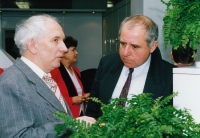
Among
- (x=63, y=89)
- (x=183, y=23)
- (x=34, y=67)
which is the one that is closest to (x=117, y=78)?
(x=34, y=67)

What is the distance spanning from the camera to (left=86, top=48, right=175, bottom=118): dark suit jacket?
5.91 ft

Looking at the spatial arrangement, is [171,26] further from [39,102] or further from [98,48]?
[98,48]

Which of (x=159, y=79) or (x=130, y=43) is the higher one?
(x=130, y=43)

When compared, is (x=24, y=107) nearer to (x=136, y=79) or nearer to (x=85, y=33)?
(x=136, y=79)

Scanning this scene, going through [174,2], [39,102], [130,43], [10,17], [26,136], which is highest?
[10,17]

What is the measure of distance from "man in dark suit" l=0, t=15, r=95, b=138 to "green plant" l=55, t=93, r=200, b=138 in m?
0.43

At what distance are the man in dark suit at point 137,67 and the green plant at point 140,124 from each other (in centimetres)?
87

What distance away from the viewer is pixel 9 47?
333 inches

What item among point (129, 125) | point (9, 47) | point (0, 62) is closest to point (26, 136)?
point (129, 125)

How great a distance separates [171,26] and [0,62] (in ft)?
6.04

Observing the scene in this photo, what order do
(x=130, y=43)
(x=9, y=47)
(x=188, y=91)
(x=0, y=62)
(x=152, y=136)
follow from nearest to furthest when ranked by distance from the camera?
(x=152, y=136) < (x=188, y=91) < (x=130, y=43) < (x=0, y=62) < (x=9, y=47)

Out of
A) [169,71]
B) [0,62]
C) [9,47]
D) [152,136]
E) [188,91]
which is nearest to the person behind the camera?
[152,136]

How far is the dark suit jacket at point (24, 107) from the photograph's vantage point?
1.29m

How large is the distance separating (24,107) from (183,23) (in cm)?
83
